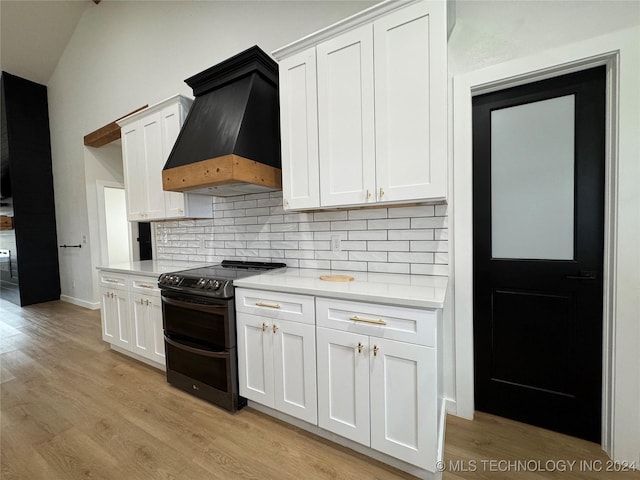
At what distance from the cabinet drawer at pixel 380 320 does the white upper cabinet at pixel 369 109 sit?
2.06ft

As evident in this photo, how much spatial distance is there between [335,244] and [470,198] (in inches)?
38.5

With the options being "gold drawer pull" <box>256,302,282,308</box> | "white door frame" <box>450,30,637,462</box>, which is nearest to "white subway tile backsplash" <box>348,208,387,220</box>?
"white door frame" <box>450,30,637,462</box>

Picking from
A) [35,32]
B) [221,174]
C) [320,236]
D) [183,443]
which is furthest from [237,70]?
[35,32]

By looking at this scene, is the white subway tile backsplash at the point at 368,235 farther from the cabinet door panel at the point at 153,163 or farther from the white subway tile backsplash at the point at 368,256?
the cabinet door panel at the point at 153,163

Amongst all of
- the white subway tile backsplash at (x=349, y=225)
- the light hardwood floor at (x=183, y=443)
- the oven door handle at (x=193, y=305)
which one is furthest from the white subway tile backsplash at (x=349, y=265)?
the light hardwood floor at (x=183, y=443)

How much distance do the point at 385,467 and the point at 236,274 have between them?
150 centimetres

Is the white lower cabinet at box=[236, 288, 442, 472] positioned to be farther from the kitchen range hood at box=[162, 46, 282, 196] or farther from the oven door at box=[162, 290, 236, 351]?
the kitchen range hood at box=[162, 46, 282, 196]

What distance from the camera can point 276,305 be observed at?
1681 mm

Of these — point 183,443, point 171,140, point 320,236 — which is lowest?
point 183,443

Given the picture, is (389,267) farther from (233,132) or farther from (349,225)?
(233,132)

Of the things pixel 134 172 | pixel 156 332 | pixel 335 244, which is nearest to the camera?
pixel 335 244

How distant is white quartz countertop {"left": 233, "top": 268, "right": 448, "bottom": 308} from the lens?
130 centimetres

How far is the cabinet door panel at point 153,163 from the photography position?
2.73 metres

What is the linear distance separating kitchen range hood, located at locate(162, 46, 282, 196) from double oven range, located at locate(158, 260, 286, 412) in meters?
0.72
